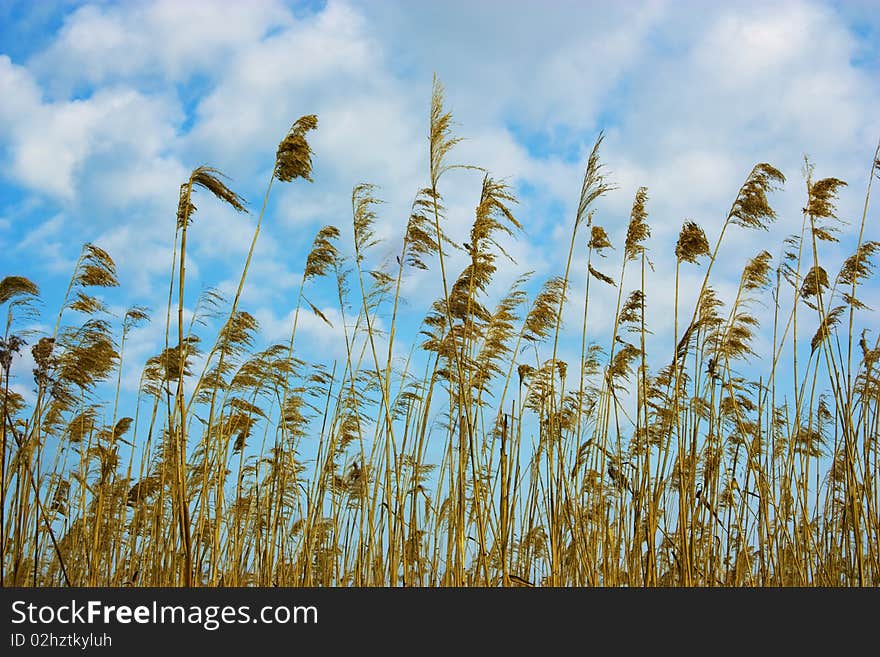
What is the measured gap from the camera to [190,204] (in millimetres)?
3537

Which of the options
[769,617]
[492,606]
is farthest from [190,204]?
[769,617]

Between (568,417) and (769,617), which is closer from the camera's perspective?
(769,617)

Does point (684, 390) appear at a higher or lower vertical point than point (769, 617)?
higher

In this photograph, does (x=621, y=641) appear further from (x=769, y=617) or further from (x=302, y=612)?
(x=302, y=612)

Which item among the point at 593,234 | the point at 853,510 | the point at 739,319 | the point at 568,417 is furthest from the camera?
the point at 568,417

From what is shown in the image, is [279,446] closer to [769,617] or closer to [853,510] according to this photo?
[769,617]

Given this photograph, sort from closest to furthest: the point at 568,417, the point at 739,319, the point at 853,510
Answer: the point at 853,510 → the point at 739,319 → the point at 568,417

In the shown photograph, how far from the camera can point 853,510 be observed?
4461mm

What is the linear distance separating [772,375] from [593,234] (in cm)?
173

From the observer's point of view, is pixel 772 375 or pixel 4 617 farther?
pixel 772 375

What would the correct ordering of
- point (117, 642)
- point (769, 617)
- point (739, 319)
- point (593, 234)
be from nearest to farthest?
point (117, 642) → point (769, 617) → point (593, 234) → point (739, 319)

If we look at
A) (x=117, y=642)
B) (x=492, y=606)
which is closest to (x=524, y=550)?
(x=492, y=606)

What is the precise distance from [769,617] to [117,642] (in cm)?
286

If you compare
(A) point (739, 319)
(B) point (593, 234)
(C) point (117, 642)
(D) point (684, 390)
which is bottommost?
(C) point (117, 642)
